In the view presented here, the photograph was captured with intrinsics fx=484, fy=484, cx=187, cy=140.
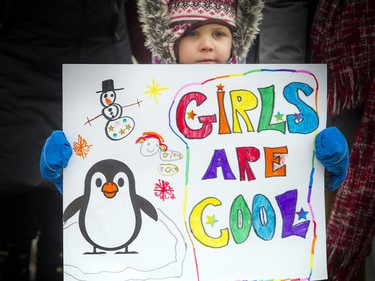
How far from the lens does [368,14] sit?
3.89 feet

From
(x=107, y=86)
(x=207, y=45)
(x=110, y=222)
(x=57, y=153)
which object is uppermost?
(x=207, y=45)

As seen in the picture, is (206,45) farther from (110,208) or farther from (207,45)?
(110,208)

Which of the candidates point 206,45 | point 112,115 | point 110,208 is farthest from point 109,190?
point 206,45

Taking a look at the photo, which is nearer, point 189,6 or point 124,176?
point 124,176

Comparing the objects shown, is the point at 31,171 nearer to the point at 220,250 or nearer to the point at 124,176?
the point at 124,176

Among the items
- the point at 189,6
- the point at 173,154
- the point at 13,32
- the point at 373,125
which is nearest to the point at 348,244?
the point at 373,125

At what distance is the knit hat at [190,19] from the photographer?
1.03 m

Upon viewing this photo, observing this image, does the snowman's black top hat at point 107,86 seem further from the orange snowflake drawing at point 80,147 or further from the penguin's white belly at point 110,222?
the penguin's white belly at point 110,222

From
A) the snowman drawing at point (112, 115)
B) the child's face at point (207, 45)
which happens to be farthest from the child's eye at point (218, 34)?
the snowman drawing at point (112, 115)

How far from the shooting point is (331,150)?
0.92 m

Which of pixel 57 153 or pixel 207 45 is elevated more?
pixel 207 45

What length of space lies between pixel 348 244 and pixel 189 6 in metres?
0.73

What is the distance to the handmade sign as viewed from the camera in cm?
Result: 90

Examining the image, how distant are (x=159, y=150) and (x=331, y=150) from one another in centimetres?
33
